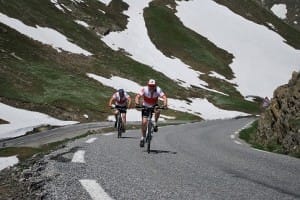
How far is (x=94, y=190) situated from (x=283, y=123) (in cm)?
1482

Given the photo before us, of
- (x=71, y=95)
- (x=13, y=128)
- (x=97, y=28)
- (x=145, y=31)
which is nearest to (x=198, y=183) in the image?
(x=13, y=128)

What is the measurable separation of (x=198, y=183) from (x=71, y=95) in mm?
44361

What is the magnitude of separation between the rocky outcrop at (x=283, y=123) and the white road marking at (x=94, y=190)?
10296 millimetres

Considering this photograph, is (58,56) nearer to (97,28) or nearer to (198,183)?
(97,28)

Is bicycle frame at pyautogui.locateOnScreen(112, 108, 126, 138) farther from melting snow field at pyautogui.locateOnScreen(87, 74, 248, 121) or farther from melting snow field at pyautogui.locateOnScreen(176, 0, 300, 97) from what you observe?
melting snow field at pyautogui.locateOnScreen(176, 0, 300, 97)

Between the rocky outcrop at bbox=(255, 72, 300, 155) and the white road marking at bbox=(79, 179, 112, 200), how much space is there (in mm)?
10296

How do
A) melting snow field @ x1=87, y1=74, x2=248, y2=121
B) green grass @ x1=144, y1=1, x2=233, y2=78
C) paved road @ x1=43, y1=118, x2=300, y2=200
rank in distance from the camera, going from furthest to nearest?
green grass @ x1=144, y1=1, x2=233, y2=78
melting snow field @ x1=87, y1=74, x2=248, y2=121
paved road @ x1=43, y1=118, x2=300, y2=200

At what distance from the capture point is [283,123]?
20750 mm

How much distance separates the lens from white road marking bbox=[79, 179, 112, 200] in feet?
23.1

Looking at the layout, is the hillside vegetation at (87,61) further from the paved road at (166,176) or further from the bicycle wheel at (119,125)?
the paved road at (166,176)

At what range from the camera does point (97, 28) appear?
85.4 m

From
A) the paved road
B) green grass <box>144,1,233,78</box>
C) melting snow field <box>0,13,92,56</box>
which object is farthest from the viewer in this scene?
green grass <box>144,1,233,78</box>

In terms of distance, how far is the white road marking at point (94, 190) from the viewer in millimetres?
7047

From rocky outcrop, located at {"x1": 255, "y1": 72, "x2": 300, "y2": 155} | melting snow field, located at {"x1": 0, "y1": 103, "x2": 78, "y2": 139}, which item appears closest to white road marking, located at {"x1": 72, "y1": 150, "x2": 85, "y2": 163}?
rocky outcrop, located at {"x1": 255, "y1": 72, "x2": 300, "y2": 155}
